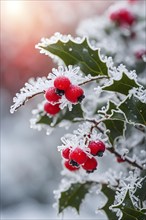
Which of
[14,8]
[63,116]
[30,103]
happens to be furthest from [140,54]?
[30,103]

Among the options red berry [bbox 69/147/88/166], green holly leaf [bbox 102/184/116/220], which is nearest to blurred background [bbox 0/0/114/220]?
green holly leaf [bbox 102/184/116/220]

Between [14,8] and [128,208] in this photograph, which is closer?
[128,208]

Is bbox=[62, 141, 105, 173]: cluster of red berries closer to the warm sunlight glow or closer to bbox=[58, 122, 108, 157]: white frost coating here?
bbox=[58, 122, 108, 157]: white frost coating

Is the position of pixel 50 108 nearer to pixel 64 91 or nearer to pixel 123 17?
pixel 64 91

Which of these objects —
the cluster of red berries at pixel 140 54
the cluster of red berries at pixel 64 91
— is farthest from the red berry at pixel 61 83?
the cluster of red berries at pixel 140 54

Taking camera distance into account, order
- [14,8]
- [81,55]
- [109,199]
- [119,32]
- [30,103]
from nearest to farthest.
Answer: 1. [81,55]
2. [109,199]
3. [119,32]
4. [14,8]
5. [30,103]

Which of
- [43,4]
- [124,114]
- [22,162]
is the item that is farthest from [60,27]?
[124,114]

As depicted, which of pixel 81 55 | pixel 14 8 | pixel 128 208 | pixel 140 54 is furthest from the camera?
pixel 14 8
